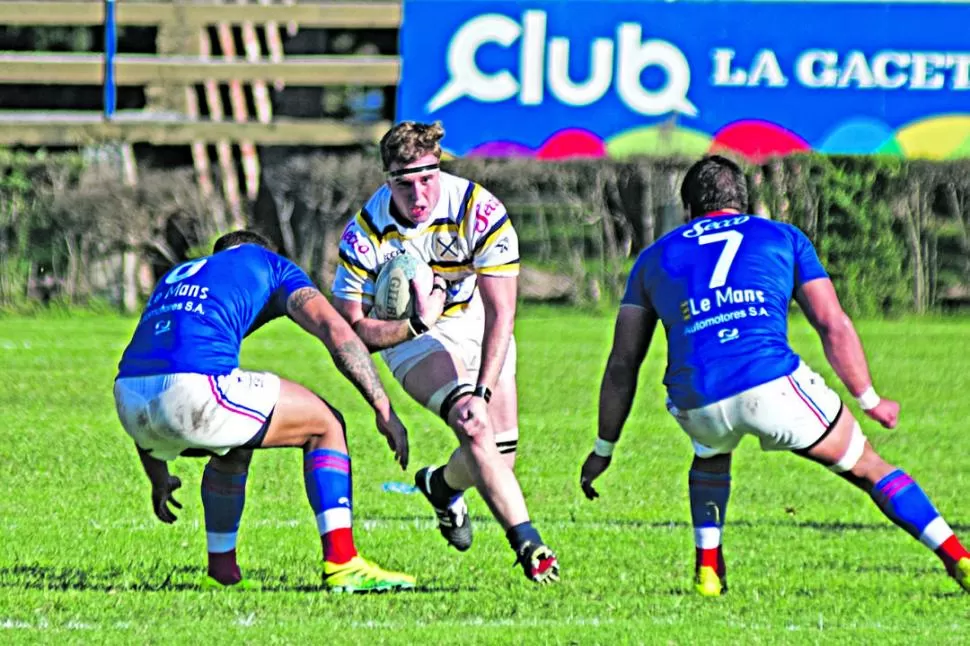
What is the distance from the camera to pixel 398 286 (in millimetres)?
7656

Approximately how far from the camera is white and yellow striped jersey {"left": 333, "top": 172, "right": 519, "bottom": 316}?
7.79m

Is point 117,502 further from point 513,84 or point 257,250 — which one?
point 513,84

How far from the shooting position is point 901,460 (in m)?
12.3

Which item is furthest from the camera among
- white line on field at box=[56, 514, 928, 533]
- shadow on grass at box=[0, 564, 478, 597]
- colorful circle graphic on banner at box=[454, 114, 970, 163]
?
colorful circle graphic on banner at box=[454, 114, 970, 163]

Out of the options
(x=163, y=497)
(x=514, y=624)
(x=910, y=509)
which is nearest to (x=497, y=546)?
(x=163, y=497)

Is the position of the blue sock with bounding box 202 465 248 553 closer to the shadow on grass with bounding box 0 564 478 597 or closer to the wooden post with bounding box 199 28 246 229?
the shadow on grass with bounding box 0 564 478 597

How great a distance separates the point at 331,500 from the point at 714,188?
206cm

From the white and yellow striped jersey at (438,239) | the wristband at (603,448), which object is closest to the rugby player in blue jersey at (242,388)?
the white and yellow striped jersey at (438,239)

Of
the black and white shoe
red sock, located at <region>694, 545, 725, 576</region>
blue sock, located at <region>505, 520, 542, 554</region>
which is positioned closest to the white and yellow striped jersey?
the black and white shoe

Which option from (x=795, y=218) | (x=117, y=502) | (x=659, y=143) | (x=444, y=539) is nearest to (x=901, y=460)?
(x=444, y=539)

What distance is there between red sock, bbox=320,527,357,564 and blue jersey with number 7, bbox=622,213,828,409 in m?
1.45

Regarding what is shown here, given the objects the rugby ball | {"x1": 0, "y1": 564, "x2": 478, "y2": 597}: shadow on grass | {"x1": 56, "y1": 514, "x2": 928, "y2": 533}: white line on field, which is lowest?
{"x1": 56, "y1": 514, "x2": 928, "y2": 533}: white line on field

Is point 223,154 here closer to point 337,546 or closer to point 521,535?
point 337,546

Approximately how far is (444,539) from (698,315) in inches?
91.9
